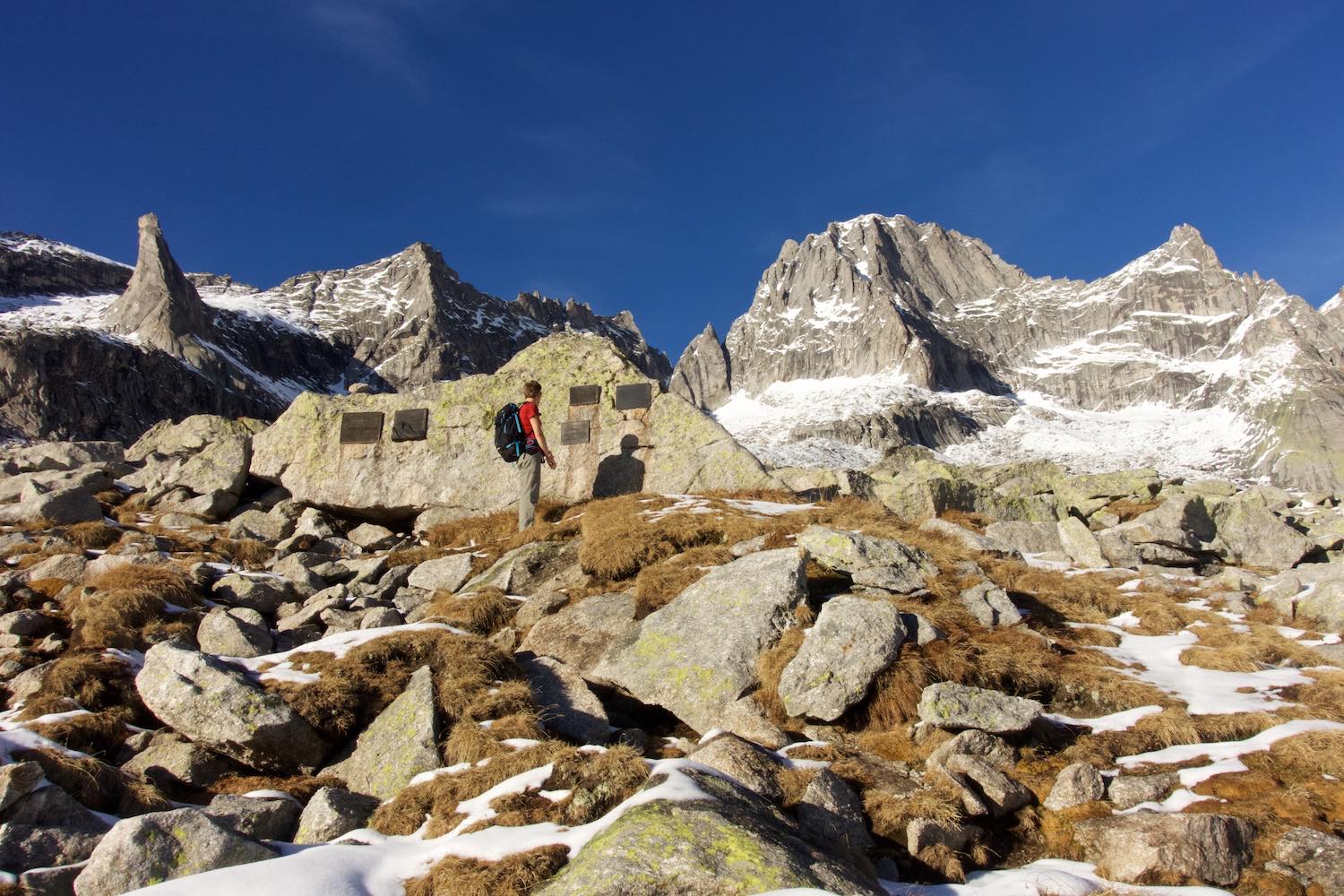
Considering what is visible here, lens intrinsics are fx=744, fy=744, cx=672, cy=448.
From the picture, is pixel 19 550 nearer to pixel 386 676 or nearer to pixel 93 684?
pixel 93 684

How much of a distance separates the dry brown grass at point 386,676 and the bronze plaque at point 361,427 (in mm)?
11517

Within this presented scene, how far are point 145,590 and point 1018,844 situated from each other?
12870mm

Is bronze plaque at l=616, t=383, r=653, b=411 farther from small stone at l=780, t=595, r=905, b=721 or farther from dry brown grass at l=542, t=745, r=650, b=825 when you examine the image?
dry brown grass at l=542, t=745, r=650, b=825

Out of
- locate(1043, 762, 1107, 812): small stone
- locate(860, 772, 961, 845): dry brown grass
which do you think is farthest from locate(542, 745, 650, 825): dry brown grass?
locate(1043, 762, 1107, 812): small stone

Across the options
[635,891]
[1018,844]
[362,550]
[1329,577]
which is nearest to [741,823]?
[635,891]

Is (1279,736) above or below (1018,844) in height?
above

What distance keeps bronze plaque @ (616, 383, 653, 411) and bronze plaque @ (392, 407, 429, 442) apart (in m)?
5.46

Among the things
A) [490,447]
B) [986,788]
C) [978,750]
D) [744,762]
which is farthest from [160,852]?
[490,447]

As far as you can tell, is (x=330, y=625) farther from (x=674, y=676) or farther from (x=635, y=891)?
(x=635, y=891)

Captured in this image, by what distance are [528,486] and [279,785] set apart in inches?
390

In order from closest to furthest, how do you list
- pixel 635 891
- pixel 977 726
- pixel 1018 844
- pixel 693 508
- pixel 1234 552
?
pixel 635 891
pixel 1018 844
pixel 977 726
pixel 693 508
pixel 1234 552

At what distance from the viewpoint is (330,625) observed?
39.6 feet

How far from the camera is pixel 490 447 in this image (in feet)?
65.7

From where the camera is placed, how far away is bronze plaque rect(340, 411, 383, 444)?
20.7m
